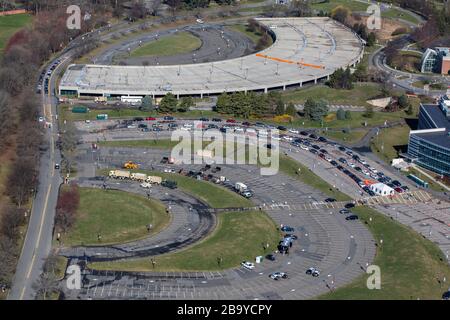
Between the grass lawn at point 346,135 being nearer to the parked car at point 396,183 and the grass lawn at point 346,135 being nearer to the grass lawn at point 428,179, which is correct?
the grass lawn at point 428,179

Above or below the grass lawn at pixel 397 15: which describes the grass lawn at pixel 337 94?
below

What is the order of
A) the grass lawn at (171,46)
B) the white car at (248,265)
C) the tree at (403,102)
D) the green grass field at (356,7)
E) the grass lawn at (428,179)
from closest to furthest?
the white car at (248,265) < the grass lawn at (428,179) < the tree at (403,102) < the grass lawn at (171,46) < the green grass field at (356,7)

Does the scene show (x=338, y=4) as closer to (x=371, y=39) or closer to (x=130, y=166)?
(x=371, y=39)

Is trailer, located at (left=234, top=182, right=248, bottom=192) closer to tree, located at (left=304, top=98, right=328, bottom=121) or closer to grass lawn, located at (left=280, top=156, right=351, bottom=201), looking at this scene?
grass lawn, located at (left=280, top=156, right=351, bottom=201)

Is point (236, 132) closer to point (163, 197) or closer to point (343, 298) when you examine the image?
point (163, 197)

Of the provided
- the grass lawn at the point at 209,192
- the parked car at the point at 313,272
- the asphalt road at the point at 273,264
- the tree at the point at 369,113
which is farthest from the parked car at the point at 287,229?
the tree at the point at 369,113

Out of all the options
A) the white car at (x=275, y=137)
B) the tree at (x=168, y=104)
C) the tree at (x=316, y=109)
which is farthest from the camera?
the tree at (x=168, y=104)

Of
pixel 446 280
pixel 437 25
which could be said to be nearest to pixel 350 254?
pixel 446 280
